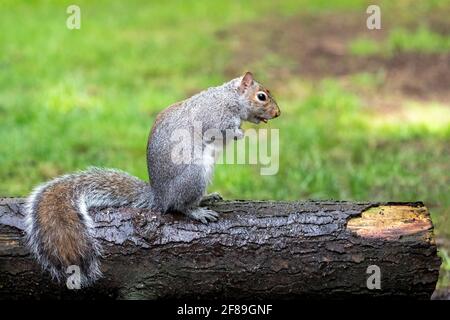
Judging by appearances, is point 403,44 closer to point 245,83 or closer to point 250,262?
point 245,83

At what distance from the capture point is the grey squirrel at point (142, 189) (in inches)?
119

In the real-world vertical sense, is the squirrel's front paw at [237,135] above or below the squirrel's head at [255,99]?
below

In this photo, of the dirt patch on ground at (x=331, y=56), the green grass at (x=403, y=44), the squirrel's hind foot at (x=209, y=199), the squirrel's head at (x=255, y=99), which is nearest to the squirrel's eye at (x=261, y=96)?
the squirrel's head at (x=255, y=99)

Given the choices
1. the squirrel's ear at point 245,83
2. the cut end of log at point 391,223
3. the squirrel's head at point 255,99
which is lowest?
the cut end of log at point 391,223

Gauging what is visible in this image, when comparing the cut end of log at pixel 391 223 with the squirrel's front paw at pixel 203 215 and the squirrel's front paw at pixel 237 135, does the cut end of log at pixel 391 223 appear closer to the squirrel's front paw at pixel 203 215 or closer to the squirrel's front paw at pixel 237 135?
the squirrel's front paw at pixel 203 215

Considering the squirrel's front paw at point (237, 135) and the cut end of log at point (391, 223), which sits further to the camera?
the squirrel's front paw at point (237, 135)

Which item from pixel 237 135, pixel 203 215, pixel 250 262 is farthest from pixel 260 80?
pixel 250 262

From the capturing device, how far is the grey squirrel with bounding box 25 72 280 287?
119 inches

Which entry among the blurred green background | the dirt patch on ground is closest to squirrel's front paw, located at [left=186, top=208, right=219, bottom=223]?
the blurred green background

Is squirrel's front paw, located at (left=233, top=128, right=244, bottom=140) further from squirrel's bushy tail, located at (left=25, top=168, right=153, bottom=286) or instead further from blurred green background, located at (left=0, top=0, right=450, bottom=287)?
blurred green background, located at (left=0, top=0, right=450, bottom=287)

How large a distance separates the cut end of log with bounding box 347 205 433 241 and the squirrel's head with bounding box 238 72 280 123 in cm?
67

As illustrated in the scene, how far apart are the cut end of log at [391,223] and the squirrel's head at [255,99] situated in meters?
0.67
